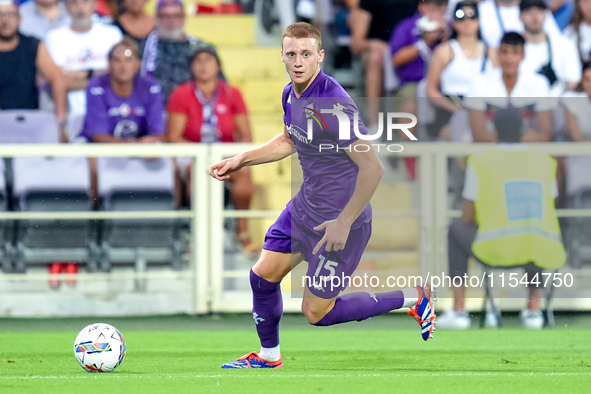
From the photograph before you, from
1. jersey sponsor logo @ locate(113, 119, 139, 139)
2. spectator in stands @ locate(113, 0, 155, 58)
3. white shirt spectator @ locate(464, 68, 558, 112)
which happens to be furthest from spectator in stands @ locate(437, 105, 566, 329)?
spectator in stands @ locate(113, 0, 155, 58)

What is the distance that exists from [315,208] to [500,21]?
5142 millimetres

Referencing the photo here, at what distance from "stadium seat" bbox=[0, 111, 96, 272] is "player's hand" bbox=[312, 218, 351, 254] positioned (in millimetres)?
3538

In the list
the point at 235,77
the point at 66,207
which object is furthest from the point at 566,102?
the point at 66,207

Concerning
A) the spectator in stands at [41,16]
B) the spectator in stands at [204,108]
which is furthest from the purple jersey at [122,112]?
the spectator in stands at [41,16]

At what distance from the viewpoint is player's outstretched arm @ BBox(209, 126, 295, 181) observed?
18.6 ft

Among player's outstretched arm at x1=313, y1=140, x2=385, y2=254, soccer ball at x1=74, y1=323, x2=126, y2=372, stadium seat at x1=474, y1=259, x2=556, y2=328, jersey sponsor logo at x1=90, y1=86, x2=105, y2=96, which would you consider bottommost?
stadium seat at x1=474, y1=259, x2=556, y2=328

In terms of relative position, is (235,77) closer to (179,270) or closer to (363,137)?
(179,270)

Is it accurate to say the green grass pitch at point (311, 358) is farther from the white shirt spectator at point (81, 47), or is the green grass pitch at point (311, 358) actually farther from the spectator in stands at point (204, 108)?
the white shirt spectator at point (81, 47)

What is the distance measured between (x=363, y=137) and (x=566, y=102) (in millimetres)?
4195

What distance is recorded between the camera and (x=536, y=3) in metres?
10.0

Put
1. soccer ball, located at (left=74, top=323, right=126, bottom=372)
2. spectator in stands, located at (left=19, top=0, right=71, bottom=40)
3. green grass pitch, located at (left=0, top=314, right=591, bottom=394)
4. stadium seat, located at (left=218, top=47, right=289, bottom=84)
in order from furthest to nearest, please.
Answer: stadium seat, located at (left=218, top=47, right=289, bottom=84), spectator in stands, located at (left=19, top=0, right=71, bottom=40), soccer ball, located at (left=74, top=323, right=126, bottom=372), green grass pitch, located at (left=0, top=314, right=591, bottom=394)

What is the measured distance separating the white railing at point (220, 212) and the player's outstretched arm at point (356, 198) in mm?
3183

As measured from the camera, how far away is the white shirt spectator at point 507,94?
29.2 feet

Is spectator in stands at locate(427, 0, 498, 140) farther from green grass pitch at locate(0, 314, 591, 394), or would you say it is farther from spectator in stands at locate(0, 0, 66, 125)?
spectator in stands at locate(0, 0, 66, 125)
